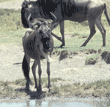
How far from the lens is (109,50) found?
390 inches

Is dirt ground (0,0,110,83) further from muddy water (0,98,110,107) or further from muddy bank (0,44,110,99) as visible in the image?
muddy water (0,98,110,107)

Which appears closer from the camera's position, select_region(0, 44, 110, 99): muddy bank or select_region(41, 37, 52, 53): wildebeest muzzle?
select_region(41, 37, 52, 53): wildebeest muzzle

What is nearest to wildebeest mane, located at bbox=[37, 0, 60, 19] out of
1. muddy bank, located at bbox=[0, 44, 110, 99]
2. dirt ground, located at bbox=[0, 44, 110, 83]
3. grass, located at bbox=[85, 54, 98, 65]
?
muddy bank, located at bbox=[0, 44, 110, 99]

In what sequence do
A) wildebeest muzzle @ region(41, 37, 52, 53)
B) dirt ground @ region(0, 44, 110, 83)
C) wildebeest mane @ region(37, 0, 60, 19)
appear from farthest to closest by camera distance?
wildebeest mane @ region(37, 0, 60, 19)
dirt ground @ region(0, 44, 110, 83)
wildebeest muzzle @ region(41, 37, 52, 53)

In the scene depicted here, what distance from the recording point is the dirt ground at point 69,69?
28.6ft

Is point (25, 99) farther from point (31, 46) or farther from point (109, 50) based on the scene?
point (109, 50)

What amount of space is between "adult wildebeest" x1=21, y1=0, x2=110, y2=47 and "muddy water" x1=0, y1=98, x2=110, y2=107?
4.95 meters

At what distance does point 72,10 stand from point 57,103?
18.4 ft

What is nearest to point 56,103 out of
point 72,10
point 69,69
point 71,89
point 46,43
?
point 71,89

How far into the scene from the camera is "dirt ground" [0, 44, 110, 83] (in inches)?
343

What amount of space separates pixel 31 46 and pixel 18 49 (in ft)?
17.6

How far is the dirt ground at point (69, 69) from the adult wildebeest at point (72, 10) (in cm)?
149

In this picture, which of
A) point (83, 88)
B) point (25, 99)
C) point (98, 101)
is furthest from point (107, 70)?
point (25, 99)

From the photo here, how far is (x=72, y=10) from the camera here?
1144cm
